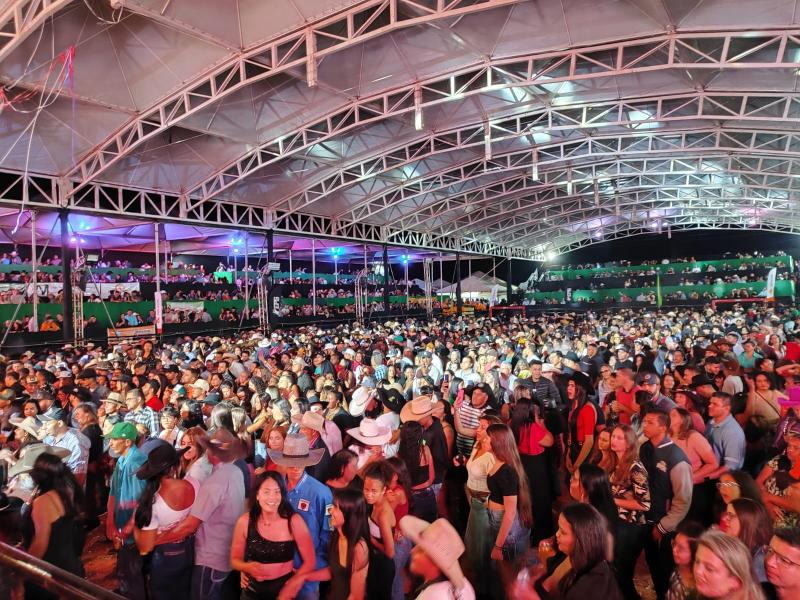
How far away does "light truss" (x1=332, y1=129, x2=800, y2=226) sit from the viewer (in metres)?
17.7

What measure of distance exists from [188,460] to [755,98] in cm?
1774

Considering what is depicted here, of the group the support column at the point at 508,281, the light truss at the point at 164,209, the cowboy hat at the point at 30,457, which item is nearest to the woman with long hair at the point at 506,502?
the cowboy hat at the point at 30,457

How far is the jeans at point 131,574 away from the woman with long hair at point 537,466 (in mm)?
2651

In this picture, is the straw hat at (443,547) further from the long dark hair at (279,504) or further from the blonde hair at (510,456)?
the blonde hair at (510,456)

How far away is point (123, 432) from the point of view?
3.63 m

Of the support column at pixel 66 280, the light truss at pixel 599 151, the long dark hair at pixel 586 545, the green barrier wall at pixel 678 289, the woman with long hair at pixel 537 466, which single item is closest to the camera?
the long dark hair at pixel 586 545

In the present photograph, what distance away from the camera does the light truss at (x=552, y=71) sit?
434 inches

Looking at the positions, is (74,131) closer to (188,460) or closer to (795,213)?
(188,460)

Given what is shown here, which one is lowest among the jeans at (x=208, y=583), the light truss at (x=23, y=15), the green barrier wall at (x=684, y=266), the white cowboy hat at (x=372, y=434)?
the jeans at (x=208, y=583)

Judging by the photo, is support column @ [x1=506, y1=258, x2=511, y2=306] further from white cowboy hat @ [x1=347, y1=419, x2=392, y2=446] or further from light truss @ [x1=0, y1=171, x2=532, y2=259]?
white cowboy hat @ [x1=347, y1=419, x2=392, y2=446]

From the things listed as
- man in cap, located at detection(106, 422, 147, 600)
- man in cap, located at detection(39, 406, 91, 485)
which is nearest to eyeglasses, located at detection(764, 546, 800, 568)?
man in cap, located at detection(106, 422, 147, 600)

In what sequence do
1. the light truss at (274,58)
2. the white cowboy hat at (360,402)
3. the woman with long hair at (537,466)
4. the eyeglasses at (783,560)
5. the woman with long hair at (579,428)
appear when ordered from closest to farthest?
the eyeglasses at (783,560) → the woman with long hair at (537,466) → the woman with long hair at (579,428) → the white cowboy hat at (360,402) → the light truss at (274,58)

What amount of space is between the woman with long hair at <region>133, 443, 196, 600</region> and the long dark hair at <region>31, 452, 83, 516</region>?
452mm

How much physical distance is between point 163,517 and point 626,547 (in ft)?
8.63
